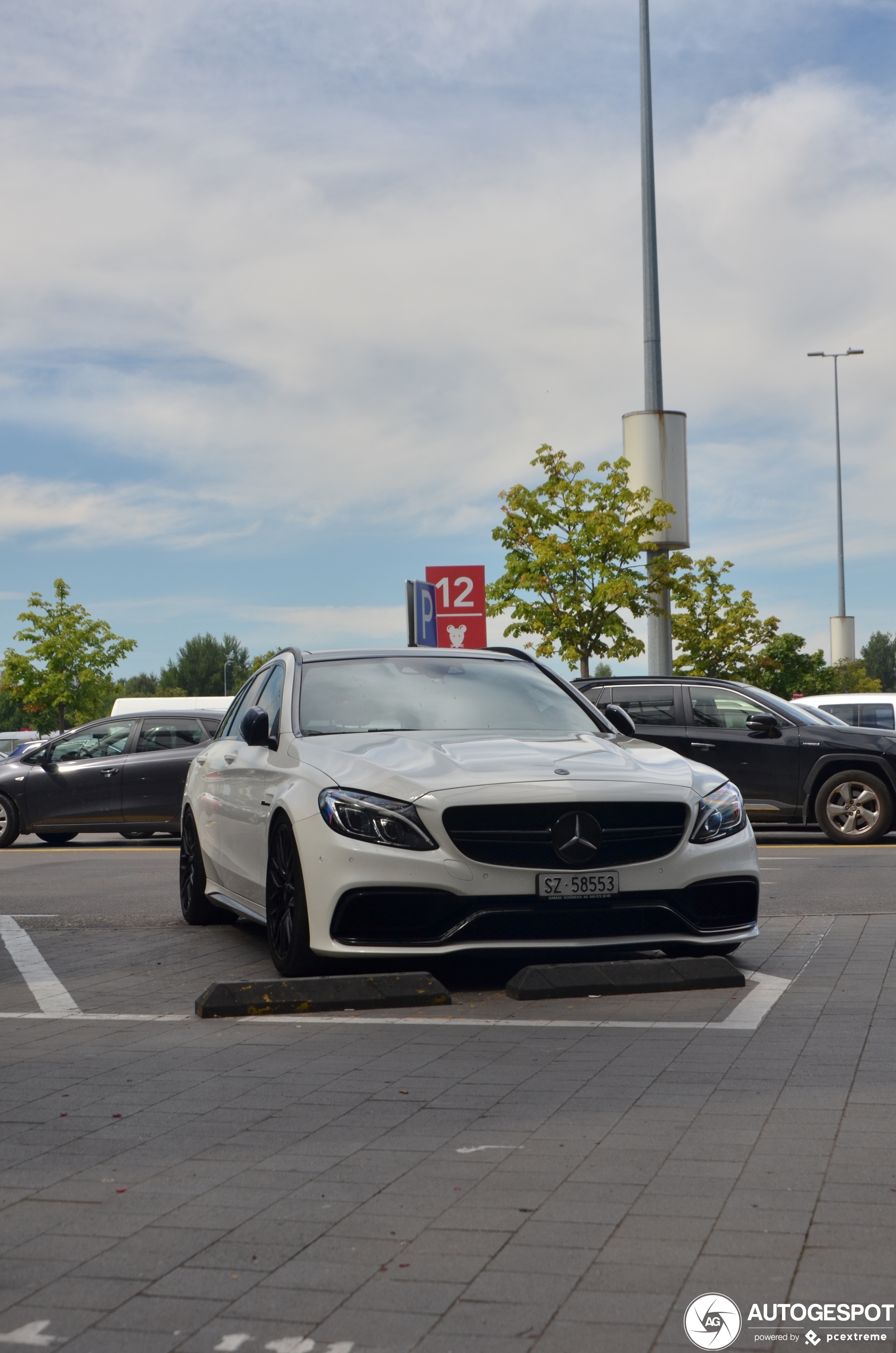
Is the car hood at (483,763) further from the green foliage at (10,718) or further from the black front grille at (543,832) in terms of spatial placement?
the green foliage at (10,718)

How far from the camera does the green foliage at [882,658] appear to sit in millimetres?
184125

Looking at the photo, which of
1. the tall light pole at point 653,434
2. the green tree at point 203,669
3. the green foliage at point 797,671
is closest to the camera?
the tall light pole at point 653,434

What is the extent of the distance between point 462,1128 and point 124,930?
218 inches

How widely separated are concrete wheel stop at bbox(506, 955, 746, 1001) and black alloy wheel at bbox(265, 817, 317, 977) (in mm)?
912

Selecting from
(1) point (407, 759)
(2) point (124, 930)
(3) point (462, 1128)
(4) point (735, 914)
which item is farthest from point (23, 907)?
(3) point (462, 1128)

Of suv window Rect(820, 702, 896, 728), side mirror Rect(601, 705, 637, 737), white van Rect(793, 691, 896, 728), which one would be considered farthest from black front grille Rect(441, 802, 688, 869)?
suv window Rect(820, 702, 896, 728)

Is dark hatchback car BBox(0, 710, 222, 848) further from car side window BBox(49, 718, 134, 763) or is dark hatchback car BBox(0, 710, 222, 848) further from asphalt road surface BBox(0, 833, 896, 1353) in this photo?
asphalt road surface BBox(0, 833, 896, 1353)

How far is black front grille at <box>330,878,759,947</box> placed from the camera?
6434 millimetres

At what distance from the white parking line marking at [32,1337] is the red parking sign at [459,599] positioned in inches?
593

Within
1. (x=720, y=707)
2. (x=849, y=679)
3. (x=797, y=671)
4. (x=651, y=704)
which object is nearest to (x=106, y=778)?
(x=651, y=704)

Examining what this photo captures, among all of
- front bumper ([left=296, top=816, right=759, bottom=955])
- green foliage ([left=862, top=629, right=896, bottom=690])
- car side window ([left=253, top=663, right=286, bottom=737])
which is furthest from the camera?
green foliage ([left=862, top=629, right=896, bottom=690])

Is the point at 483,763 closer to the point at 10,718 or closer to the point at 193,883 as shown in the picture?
the point at 193,883

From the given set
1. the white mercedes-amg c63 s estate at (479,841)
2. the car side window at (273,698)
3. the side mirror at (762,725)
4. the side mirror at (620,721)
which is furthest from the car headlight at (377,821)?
the side mirror at (762,725)

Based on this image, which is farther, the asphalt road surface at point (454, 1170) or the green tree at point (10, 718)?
the green tree at point (10, 718)
